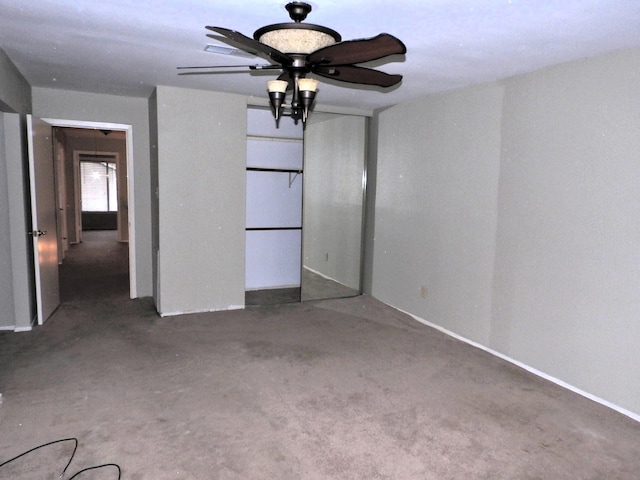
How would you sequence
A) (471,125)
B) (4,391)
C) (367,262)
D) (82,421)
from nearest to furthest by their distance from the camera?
(82,421), (4,391), (471,125), (367,262)

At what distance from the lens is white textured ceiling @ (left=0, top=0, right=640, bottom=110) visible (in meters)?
2.29

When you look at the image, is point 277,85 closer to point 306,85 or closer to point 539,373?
point 306,85

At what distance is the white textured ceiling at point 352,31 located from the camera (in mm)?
2293

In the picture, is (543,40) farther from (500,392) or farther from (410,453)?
(410,453)

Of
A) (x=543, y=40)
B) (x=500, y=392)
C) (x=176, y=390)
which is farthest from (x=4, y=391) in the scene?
(x=543, y=40)

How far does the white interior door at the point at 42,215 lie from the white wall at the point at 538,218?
3484 millimetres

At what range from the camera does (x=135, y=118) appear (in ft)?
16.7

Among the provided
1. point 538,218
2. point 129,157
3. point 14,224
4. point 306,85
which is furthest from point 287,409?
point 129,157

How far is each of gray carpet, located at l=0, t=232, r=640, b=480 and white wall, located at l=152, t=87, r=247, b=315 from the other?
569 mm

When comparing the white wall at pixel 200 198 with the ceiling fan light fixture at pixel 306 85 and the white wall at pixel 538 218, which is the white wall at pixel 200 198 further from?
the ceiling fan light fixture at pixel 306 85

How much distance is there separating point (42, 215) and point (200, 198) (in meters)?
1.42

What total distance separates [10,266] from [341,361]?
2.98 metres

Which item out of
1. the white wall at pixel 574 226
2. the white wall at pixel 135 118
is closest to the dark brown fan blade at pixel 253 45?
the white wall at pixel 574 226

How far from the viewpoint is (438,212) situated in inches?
174
